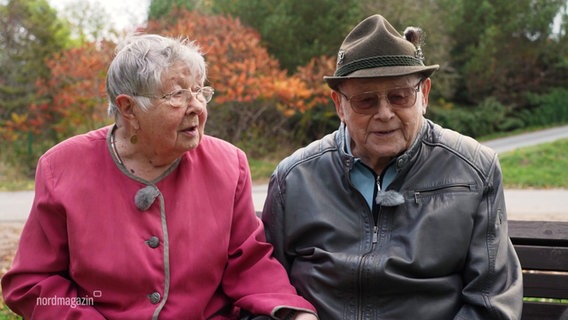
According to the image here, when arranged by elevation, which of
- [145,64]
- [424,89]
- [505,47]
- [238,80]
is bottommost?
[238,80]

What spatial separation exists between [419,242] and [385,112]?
530 millimetres

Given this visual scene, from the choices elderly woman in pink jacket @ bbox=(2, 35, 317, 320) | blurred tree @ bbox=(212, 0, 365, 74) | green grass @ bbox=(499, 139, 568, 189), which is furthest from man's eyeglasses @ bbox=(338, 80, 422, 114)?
blurred tree @ bbox=(212, 0, 365, 74)

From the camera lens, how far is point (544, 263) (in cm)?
296

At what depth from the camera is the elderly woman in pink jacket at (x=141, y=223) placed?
255 centimetres

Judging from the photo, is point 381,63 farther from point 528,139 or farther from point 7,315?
point 528,139

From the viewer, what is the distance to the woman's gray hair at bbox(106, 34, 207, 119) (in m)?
2.52

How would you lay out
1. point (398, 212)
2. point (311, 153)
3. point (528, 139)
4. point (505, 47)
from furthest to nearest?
point (505, 47) → point (528, 139) → point (311, 153) → point (398, 212)

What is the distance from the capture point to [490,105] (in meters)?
20.5

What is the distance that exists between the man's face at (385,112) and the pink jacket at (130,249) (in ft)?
2.03

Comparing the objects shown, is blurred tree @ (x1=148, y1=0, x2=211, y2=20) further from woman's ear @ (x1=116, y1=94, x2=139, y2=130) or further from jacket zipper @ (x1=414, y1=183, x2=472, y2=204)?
jacket zipper @ (x1=414, y1=183, x2=472, y2=204)

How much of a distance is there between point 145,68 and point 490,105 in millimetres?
19349

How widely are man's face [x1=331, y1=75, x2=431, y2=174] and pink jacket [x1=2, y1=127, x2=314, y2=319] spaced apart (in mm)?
618

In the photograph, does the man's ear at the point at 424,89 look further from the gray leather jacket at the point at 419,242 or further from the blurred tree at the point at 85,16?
the blurred tree at the point at 85,16

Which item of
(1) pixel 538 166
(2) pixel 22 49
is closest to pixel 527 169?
(1) pixel 538 166
